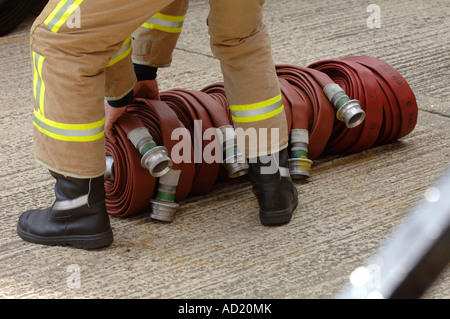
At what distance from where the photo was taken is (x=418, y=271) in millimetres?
757

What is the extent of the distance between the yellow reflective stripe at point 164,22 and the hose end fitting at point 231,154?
501 mm

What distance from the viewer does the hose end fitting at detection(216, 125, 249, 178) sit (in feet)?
8.53

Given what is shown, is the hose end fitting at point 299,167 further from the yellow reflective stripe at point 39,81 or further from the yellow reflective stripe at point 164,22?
the yellow reflective stripe at point 39,81

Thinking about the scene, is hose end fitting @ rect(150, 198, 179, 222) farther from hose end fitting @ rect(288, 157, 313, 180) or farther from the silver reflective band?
hose end fitting @ rect(288, 157, 313, 180)

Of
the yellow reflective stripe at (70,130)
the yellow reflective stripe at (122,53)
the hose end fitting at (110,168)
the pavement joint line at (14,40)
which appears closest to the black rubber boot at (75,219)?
the yellow reflective stripe at (70,130)

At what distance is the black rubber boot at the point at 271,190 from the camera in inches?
97.6

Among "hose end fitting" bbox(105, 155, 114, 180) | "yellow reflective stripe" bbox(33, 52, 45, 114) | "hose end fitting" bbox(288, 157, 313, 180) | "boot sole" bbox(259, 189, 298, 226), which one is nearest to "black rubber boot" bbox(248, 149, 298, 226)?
"boot sole" bbox(259, 189, 298, 226)

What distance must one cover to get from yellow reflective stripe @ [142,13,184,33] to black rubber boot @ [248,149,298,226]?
2.39 ft

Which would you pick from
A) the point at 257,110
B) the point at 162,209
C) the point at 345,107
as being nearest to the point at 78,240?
the point at 162,209

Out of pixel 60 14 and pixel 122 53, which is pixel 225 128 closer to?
pixel 122 53

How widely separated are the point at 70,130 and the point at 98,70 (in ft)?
0.74

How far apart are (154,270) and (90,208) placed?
0.33 m
